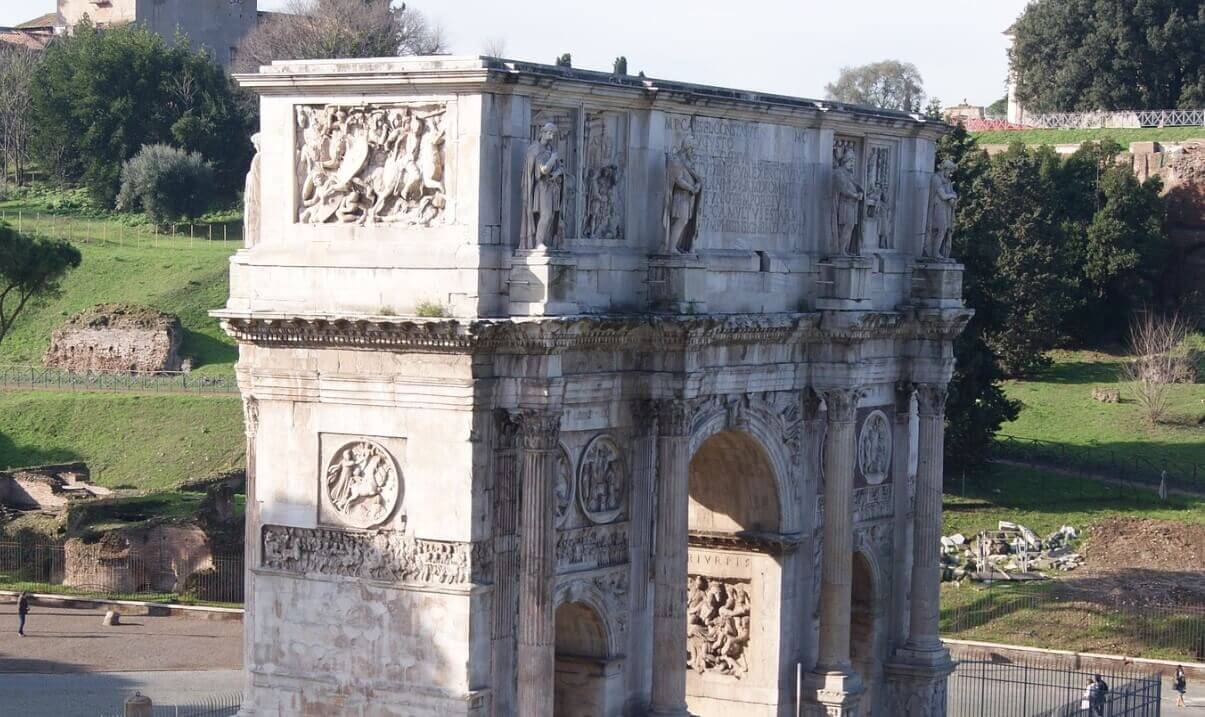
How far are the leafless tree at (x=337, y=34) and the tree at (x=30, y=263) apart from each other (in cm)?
2360

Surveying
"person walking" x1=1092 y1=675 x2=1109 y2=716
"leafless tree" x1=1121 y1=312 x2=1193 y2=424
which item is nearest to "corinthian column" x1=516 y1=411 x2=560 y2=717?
"person walking" x1=1092 y1=675 x2=1109 y2=716

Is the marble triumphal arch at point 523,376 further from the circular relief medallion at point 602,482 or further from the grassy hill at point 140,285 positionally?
the grassy hill at point 140,285

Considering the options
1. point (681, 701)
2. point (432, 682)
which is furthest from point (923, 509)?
point (432, 682)

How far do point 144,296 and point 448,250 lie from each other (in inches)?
1946

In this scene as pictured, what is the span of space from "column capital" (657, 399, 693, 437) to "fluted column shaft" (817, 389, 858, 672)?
Result: 477 cm

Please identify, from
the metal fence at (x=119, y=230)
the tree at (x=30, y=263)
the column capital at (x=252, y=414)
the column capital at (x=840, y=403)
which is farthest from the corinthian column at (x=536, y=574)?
the metal fence at (x=119, y=230)

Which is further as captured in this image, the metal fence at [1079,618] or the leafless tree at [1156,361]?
the leafless tree at [1156,361]

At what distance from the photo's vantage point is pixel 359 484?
2602 cm

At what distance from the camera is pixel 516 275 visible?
25312mm

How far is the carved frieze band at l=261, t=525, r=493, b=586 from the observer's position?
2536 cm

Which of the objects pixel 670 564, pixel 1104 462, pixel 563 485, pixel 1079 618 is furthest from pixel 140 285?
pixel 563 485

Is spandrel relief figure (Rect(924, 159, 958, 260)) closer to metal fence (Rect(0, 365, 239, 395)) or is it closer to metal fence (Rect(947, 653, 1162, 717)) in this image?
metal fence (Rect(947, 653, 1162, 717))

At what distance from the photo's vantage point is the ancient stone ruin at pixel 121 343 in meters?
67.7

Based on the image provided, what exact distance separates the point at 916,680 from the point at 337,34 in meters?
57.9
